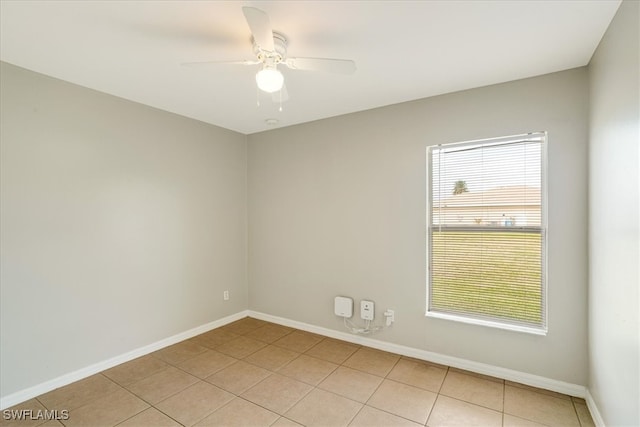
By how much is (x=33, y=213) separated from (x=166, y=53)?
164 centimetres

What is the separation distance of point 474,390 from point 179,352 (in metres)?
2.80

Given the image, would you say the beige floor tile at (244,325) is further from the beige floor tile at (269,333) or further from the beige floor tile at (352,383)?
the beige floor tile at (352,383)

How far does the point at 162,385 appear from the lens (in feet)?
8.43

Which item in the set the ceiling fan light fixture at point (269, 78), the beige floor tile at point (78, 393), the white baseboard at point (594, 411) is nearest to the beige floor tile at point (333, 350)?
the beige floor tile at point (78, 393)

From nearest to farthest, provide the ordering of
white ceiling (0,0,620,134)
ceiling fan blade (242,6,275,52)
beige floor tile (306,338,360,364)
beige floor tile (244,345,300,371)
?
ceiling fan blade (242,6,275,52)
white ceiling (0,0,620,134)
beige floor tile (244,345,300,371)
beige floor tile (306,338,360,364)

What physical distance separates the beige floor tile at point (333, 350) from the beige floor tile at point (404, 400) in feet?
1.96

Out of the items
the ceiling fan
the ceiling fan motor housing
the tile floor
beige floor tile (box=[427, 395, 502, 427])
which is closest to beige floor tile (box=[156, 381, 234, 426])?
the tile floor

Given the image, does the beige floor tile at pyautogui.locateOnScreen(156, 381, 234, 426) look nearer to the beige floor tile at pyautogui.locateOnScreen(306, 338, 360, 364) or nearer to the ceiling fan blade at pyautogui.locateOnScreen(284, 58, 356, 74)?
the beige floor tile at pyautogui.locateOnScreen(306, 338, 360, 364)

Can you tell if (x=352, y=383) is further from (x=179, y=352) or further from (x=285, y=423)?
(x=179, y=352)

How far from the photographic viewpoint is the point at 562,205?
95.0 inches

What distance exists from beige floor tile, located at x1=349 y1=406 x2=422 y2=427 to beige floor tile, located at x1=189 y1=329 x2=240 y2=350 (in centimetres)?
180

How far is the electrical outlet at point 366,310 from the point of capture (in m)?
3.27

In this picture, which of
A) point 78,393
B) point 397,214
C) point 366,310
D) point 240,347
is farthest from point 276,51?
point 78,393

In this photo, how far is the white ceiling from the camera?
1703mm
